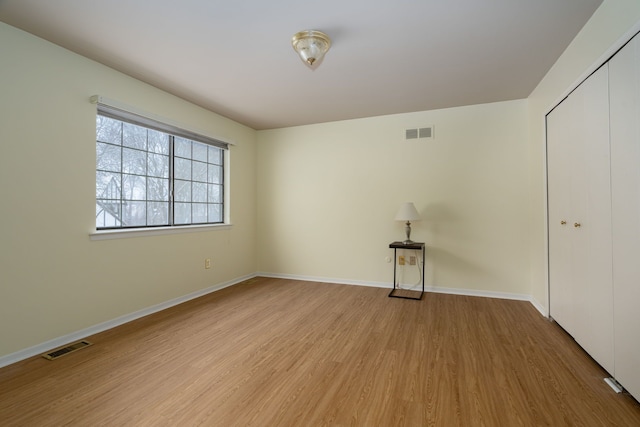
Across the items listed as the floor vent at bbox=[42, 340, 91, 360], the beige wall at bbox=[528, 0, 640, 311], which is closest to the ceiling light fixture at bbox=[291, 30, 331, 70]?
the beige wall at bbox=[528, 0, 640, 311]

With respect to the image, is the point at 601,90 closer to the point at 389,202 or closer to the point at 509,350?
the point at 509,350

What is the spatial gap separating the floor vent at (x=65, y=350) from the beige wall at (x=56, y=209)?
0.13m

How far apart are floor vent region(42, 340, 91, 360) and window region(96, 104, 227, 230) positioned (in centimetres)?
103

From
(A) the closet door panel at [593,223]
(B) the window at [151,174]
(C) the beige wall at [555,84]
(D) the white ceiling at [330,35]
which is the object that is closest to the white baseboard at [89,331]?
(B) the window at [151,174]

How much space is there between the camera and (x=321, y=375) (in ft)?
6.66

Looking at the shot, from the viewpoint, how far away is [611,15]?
6.15ft

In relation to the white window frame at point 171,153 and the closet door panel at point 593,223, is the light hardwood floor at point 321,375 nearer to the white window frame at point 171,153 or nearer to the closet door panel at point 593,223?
the closet door panel at point 593,223

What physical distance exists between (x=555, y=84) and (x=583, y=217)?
1.38 meters

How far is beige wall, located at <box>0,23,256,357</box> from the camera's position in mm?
2197

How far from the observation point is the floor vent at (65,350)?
7.47 feet

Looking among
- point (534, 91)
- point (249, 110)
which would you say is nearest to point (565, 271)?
point (534, 91)

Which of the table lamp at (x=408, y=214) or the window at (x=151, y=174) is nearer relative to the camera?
the window at (x=151, y=174)

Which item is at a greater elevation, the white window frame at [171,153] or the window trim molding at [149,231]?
the white window frame at [171,153]

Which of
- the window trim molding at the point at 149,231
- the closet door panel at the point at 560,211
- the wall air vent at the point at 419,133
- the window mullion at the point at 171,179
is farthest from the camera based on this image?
the wall air vent at the point at 419,133
